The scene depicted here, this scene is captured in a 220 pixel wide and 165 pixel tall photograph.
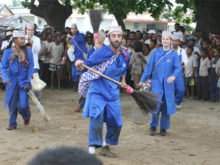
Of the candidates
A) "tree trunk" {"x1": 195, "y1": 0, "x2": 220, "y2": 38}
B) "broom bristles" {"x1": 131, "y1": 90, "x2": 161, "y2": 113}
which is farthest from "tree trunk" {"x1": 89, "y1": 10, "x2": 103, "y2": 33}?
"tree trunk" {"x1": 195, "y1": 0, "x2": 220, "y2": 38}

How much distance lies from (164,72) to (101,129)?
2222 millimetres

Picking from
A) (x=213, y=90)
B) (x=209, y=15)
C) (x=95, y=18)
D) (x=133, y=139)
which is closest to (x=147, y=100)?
(x=133, y=139)

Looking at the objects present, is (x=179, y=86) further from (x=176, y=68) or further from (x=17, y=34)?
(x=17, y=34)

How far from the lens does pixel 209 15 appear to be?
15.1m

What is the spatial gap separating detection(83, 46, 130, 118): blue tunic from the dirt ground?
0.77 metres

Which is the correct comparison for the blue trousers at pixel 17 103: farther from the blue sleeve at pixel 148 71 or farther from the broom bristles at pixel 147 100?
the broom bristles at pixel 147 100

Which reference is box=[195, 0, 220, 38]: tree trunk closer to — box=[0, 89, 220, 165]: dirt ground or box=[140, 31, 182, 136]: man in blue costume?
box=[0, 89, 220, 165]: dirt ground

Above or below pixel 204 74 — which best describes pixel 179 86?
above

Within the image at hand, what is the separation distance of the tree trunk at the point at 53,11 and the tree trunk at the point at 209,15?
6386 mm

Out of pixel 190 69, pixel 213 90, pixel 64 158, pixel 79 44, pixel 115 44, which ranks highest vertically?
pixel 115 44

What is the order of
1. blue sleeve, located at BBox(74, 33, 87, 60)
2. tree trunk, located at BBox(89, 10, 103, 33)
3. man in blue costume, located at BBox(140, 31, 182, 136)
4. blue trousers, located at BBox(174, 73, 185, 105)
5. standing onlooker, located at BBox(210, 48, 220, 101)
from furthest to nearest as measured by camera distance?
standing onlooker, located at BBox(210, 48, 220, 101) < blue sleeve, located at BBox(74, 33, 87, 60) < tree trunk, located at BBox(89, 10, 103, 33) < blue trousers, located at BBox(174, 73, 185, 105) < man in blue costume, located at BBox(140, 31, 182, 136)

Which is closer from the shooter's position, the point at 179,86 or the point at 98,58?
the point at 98,58

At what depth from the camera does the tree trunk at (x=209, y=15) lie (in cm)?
1498

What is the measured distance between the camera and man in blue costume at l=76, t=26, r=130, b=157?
18.2ft
